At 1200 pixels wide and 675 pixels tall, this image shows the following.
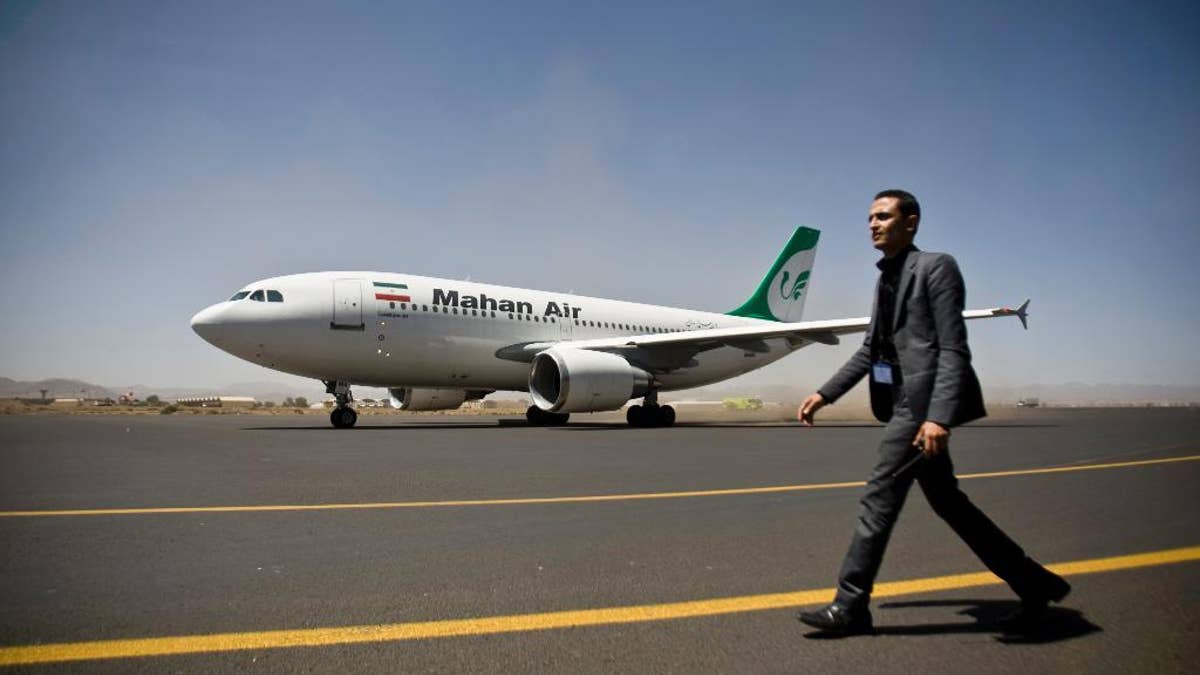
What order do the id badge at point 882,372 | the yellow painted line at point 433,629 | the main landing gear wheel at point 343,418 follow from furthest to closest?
the main landing gear wheel at point 343,418
the id badge at point 882,372
the yellow painted line at point 433,629

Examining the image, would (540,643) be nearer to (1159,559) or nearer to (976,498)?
(1159,559)

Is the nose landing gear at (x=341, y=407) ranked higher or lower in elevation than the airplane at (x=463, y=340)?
lower

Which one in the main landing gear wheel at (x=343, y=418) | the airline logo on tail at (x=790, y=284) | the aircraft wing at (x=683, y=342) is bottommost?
the main landing gear wheel at (x=343, y=418)

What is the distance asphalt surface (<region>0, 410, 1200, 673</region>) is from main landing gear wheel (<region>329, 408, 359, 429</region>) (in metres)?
8.96

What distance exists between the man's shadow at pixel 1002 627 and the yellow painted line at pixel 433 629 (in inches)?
12.8

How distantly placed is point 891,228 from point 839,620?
1.61 meters

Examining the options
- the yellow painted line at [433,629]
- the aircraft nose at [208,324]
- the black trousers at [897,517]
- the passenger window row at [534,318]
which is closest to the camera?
the yellow painted line at [433,629]

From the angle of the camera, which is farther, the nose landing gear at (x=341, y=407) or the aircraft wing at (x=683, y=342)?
the aircraft wing at (x=683, y=342)

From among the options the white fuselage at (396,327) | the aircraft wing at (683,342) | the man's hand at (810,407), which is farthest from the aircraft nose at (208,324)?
the man's hand at (810,407)

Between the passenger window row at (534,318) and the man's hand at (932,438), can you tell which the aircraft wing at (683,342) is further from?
the man's hand at (932,438)

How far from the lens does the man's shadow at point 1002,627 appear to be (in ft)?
9.67

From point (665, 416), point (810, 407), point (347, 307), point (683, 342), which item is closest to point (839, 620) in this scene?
point (810, 407)

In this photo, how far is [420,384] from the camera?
2031cm

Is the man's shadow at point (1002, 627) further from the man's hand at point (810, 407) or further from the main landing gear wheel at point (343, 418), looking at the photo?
the main landing gear wheel at point (343, 418)
